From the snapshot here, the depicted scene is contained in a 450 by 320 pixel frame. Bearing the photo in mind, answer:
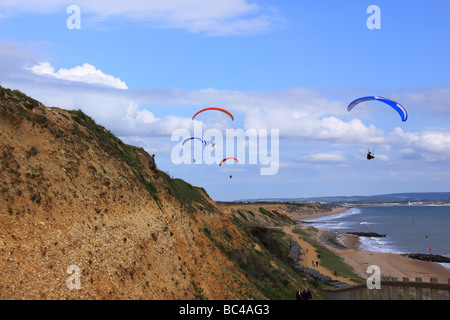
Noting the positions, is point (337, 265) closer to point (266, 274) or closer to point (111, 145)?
point (266, 274)

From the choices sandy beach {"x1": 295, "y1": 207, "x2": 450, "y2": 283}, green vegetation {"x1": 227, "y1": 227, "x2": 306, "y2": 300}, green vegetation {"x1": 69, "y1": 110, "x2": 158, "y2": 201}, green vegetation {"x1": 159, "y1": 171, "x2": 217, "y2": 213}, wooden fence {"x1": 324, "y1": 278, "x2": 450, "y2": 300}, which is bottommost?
sandy beach {"x1": 295, "y1": 207, "x2": 450, "y2": 283}

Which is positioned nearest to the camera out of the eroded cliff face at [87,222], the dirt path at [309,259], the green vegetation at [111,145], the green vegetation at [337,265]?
the eroded cliff face at [87,222]

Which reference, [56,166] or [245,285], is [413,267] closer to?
[245,285]

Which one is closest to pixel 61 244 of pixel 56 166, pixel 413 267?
pixel 56 166

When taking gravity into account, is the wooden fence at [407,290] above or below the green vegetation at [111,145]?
below

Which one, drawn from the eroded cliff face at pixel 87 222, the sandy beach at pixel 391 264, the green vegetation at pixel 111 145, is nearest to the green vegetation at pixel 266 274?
the eroded cliff face at pixel 87 222

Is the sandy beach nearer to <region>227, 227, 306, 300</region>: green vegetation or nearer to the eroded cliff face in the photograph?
<region>227, 227, 306, 300</region>: green vegetation

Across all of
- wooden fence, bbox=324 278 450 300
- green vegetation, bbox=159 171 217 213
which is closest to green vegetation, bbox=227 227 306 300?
green vegetation, bbox=159 171 217 213

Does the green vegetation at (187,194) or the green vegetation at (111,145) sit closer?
the green vegetation at (111,145)

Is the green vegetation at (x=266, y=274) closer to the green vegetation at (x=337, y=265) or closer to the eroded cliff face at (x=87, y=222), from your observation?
the eroded cliff face at (x=87, y=222)
